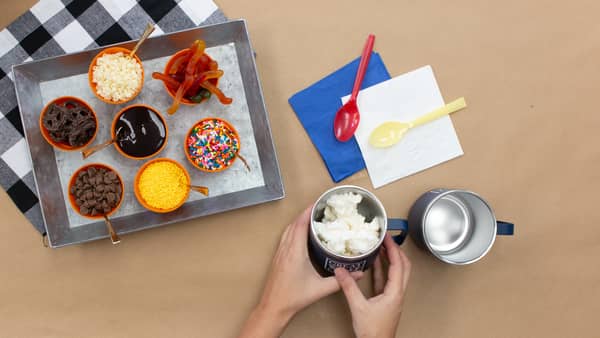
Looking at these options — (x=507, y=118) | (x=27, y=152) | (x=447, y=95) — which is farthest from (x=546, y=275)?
(x=27, y=152)

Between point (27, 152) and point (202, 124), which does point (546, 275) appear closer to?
point (202, 124)

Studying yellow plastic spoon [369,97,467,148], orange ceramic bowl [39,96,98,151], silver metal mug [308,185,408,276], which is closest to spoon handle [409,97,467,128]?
yellow plastic spoon [369,97,467,148]

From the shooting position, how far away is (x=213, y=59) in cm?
107

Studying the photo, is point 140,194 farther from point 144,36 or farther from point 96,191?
point 144,36

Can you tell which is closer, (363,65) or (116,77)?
(116,77)

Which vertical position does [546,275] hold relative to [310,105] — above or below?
below

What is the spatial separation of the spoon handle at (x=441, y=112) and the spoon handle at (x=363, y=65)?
0.16 meters

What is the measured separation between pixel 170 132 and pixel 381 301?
62 centimetres

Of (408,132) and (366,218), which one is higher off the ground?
(408,132)

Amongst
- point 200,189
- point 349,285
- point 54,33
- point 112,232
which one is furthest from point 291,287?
point 54,33

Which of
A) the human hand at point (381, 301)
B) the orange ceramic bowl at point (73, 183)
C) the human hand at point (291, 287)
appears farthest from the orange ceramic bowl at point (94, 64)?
the human hand at point (381, 301)

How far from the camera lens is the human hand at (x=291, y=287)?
94 centimetres

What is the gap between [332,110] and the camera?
1.09 m

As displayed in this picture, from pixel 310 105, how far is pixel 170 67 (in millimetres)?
344
